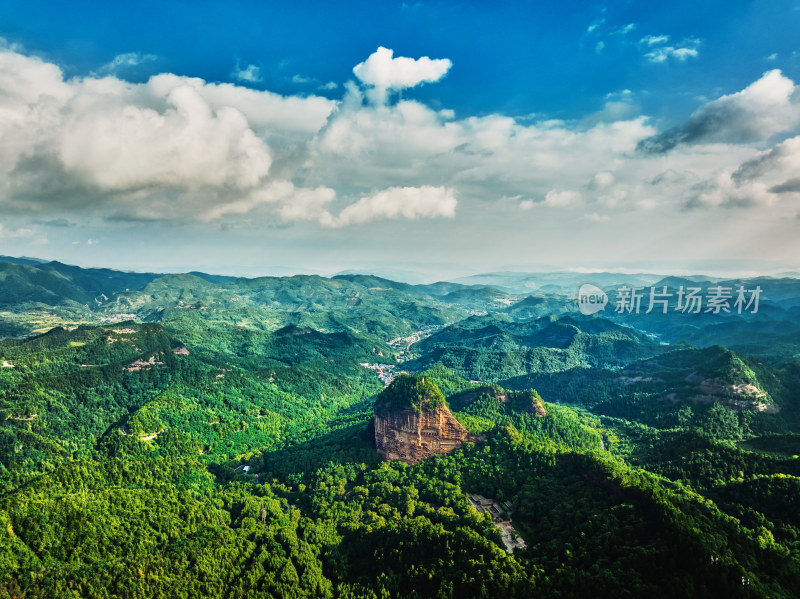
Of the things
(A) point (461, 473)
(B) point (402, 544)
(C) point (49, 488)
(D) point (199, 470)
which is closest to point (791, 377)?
(A) point (461, 473)

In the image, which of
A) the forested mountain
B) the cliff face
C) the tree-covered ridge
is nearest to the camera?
the forested mountain

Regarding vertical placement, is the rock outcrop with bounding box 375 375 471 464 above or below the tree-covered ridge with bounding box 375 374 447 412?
below

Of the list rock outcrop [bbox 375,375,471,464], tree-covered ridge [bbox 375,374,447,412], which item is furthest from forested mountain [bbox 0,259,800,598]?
rock outcrop [bbox 375,375,471,464]

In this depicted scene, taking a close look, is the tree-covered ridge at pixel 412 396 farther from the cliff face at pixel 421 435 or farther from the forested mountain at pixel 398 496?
the cliff face at pixel 421 435

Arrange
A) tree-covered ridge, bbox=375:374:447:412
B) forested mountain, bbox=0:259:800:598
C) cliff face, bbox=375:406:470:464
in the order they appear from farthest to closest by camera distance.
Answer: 1. tree-covered ridge, bbox=375:374:447:412
2. cliff face, bbox=375:406:470:464
3. forested mountain, bbox=0:259:800:598

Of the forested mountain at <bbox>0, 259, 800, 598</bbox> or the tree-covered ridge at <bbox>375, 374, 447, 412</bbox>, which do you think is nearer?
the forested mountain at <bbox>0, 259, 800, 598</bbox>

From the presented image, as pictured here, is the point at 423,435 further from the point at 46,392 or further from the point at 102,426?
the point at 46,392

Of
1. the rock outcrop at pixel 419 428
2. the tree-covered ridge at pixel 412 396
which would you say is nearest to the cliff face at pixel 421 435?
the rock outcrop at pixel 419 428

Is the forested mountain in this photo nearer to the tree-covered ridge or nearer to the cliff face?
the tree-covered ridge
